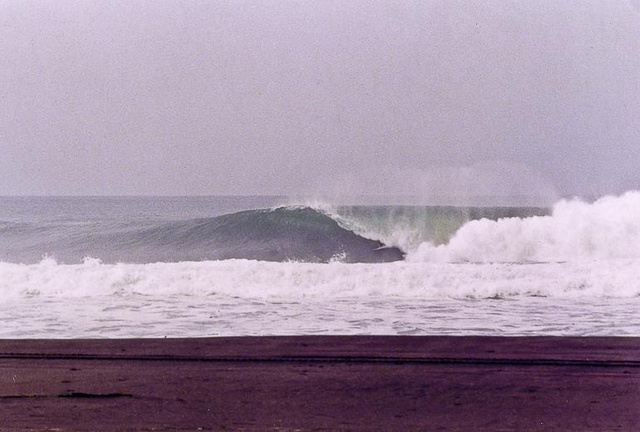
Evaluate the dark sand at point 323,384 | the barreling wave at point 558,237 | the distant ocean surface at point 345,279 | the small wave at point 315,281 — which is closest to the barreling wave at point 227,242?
the distant ocean surface at point 345,279

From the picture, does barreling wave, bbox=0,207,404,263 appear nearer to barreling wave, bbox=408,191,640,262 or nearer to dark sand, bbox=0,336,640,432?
barreling wave, bbox=408,191,640,262

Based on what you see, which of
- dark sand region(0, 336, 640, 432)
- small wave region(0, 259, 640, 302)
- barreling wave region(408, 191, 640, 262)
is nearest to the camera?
dark sand region(0, 336, 640, 432)

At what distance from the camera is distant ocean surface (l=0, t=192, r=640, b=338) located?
680 centimetres

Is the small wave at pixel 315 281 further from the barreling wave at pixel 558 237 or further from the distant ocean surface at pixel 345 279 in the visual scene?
the barreling wave at pixel 558 237

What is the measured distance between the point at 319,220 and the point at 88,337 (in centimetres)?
1507

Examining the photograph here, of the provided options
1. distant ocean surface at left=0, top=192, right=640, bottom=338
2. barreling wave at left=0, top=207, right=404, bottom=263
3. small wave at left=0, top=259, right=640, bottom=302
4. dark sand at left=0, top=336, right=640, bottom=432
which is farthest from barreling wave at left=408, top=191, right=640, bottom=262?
dark sand at left=0, top=336, right=640, bottom=432

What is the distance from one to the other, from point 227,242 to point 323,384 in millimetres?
16273

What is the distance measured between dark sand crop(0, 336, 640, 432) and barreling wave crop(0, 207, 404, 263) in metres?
12.3

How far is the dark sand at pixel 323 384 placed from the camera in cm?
318

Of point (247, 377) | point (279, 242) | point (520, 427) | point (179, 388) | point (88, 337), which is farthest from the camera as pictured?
point (279, 242)

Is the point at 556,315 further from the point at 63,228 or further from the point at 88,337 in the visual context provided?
the point at 63,228

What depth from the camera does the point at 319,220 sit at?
20.8m

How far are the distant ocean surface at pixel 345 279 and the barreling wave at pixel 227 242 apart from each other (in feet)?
0.21

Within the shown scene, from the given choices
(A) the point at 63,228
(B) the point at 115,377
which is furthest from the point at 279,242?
(B) the point at 115,377
